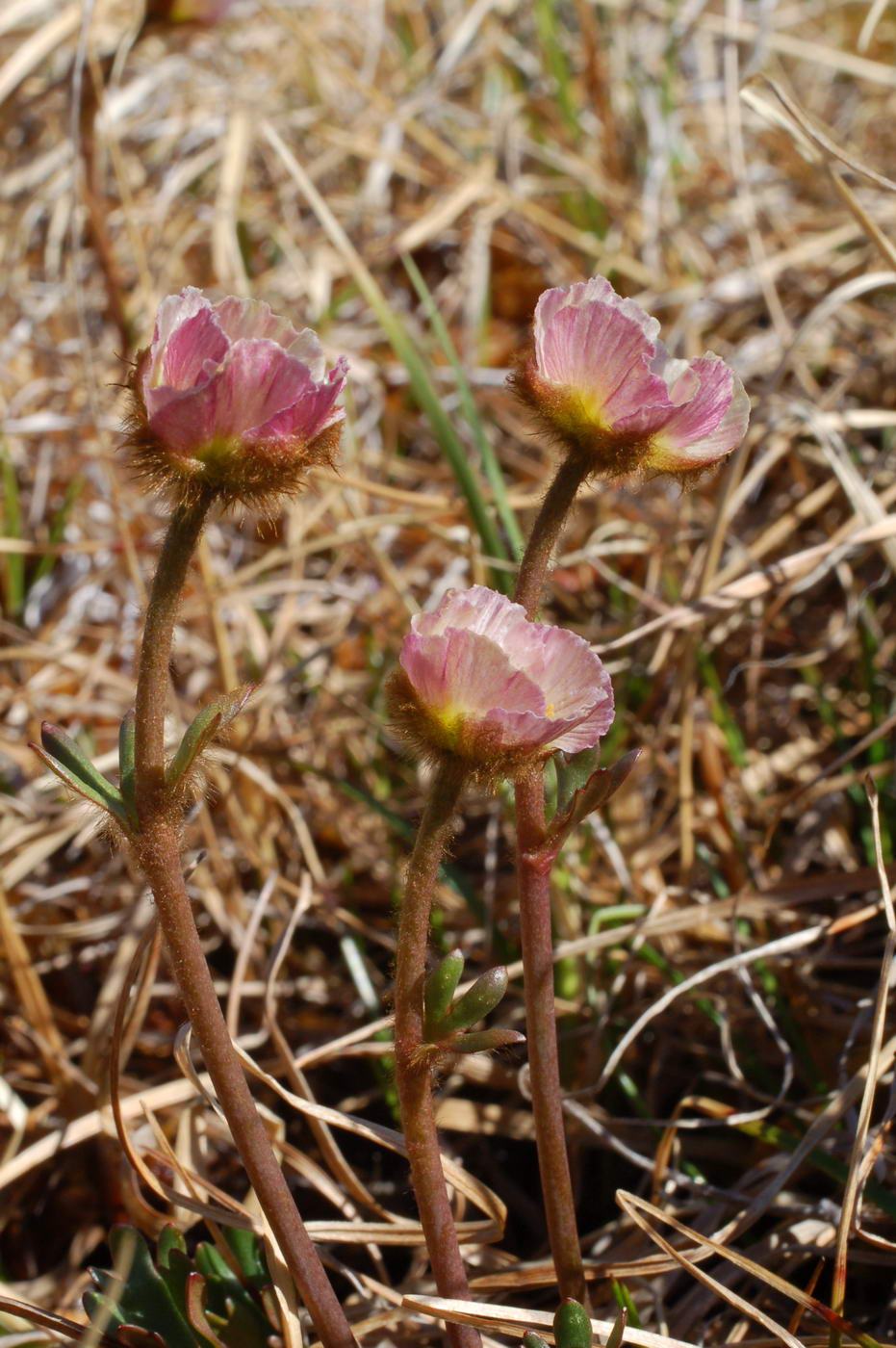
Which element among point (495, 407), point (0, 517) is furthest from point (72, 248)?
point (495, 407)

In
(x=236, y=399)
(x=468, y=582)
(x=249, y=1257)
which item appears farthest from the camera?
(x=468, y=582)

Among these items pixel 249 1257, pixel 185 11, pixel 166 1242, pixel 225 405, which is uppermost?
pixel 185 11

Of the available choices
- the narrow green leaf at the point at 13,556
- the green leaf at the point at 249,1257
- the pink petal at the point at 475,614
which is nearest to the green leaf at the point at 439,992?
the pink petal at the point at 475,614

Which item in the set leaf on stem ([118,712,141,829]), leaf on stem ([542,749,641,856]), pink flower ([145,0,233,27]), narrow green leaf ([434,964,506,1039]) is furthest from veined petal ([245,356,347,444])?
pink flower ([145,0,233,27])

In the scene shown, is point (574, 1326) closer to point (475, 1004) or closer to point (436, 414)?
point (475, 1004)

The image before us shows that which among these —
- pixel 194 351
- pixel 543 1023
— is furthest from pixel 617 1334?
pixel 194 351

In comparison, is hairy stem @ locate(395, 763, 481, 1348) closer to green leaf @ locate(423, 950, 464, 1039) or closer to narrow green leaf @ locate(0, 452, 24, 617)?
green leaf @ locate(423, 950, 464, 1039)

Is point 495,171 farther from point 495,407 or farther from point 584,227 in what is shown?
point 495,407
